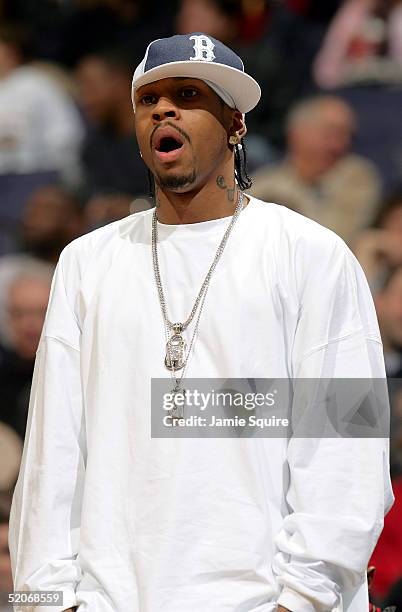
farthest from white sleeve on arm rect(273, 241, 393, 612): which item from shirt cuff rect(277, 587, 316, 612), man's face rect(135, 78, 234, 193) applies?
man's face rect(135, 78, 234, 193)

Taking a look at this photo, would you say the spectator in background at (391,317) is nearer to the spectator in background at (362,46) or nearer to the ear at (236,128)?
the spectator in background at (362,46)

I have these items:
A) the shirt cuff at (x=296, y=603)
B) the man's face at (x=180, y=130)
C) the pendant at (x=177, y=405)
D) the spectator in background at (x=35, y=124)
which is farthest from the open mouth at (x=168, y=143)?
the spectator in background at (x=35, y=124)

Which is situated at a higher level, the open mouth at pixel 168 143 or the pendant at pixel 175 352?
the open mouth at pixel 168 143

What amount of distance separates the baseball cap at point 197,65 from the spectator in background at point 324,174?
2.24 m

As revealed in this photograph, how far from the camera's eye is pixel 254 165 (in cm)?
468

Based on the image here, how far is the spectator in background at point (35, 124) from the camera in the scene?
493 cm

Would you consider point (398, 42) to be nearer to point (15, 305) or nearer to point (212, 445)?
point (15, 305)

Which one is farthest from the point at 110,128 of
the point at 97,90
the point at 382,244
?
the point at 382,244

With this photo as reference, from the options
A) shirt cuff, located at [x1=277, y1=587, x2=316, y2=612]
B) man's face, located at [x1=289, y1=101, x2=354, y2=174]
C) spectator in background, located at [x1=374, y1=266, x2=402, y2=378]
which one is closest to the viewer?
shirt cuff, located at [x1=277, y1=587, x2=316, y2=612]

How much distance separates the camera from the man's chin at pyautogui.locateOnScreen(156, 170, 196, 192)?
2.29 metres

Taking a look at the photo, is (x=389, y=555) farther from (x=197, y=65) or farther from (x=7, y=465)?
(x=197, y=65)

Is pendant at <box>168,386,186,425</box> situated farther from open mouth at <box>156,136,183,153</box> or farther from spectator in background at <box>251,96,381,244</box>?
spectator in background at <box>251,96,381,244</box>

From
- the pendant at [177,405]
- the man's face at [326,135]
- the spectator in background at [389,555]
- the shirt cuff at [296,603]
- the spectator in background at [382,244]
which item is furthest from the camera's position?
the man's face at [326,135]

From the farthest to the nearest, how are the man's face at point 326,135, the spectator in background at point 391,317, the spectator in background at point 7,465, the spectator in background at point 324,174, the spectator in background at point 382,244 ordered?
the man's face at point 326,135, the spectator in background at point 324,174, the spectator in background at point 382,244, the spectator in background at point 391,317, the spectator in background at point 7,465
